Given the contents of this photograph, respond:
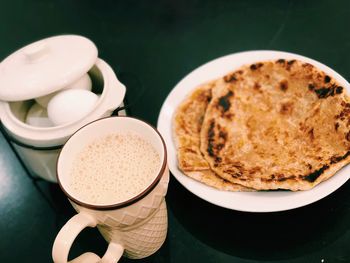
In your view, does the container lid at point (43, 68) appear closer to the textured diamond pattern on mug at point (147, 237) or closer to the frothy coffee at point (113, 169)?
the frothy coffee at point (113, 169)

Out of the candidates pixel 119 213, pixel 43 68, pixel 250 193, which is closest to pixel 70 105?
pixel 43 68

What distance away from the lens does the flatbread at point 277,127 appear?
747 mm

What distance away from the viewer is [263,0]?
1272 millimetres

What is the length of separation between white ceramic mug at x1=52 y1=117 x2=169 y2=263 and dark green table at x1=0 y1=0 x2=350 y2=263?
0.10m

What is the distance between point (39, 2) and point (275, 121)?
1026 millimetres

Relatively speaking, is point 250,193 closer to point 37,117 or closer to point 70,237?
point 70,237

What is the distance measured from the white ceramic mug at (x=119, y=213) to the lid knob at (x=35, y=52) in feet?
0.75

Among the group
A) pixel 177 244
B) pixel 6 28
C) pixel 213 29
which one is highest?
pixel 6 28

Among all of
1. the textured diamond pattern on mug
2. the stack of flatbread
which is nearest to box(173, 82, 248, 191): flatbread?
the stack of flatbread

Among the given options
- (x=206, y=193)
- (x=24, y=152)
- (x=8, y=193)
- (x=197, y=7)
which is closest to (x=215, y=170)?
(x=206, y=193)

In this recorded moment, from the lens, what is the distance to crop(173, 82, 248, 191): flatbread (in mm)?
766

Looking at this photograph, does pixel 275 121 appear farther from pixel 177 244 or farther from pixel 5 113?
pixel 5 113

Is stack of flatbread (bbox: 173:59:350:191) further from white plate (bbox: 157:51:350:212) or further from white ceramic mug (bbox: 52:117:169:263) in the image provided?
white ceramic mug (bbox: 52:117:169:263)

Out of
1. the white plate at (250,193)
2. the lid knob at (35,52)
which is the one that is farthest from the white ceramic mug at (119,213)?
the lid knob at (35,52)
